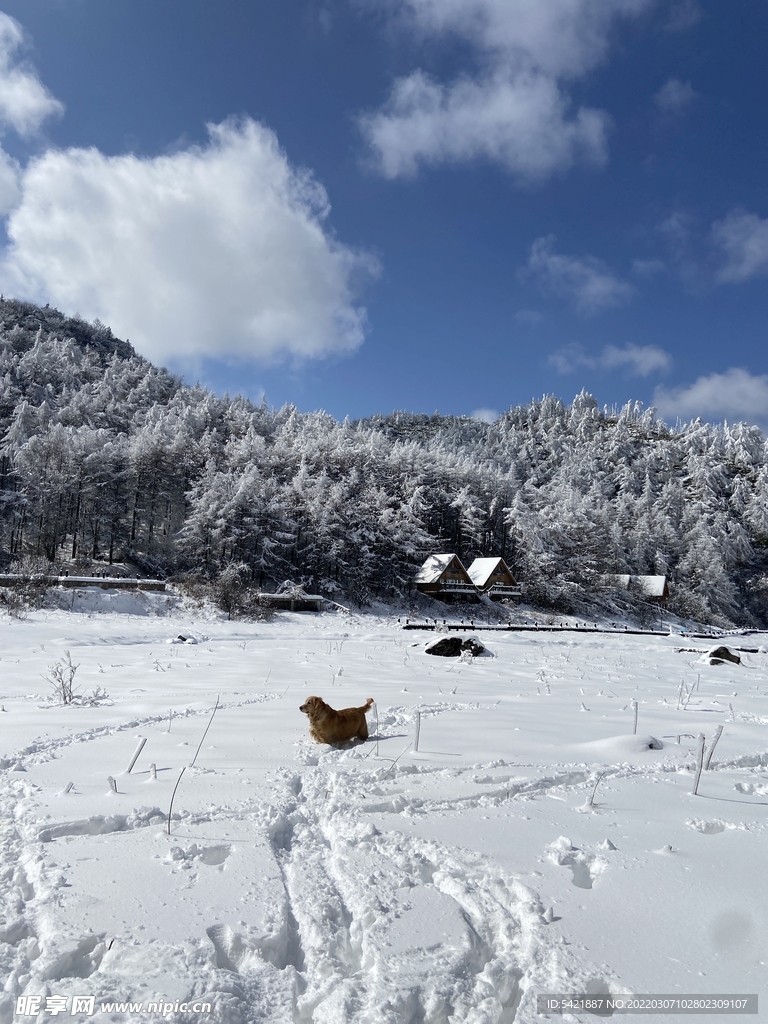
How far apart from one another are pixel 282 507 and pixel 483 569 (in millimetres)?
18471

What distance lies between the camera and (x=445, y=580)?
44.3 metres

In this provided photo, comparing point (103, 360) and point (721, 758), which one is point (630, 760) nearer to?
point (721, 758)

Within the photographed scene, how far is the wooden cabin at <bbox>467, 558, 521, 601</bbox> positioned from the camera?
45416 millimetres

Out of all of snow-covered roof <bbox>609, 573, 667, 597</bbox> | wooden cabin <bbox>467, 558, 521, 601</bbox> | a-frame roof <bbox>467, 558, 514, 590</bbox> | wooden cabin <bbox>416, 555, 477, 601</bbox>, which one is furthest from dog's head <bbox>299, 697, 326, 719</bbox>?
snow-covered roof <bbox>609, 573, 667, 597</bbox>

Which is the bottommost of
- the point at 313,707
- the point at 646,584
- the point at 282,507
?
the point at 313,707

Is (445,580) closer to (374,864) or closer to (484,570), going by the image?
(484,570)

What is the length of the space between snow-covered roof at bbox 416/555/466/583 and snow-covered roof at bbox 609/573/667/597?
1838 cm

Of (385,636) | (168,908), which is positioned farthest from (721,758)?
(385,636)

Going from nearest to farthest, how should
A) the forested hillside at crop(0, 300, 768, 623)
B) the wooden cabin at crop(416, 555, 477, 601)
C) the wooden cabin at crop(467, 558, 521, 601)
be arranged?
the forested hillside at crop(0, 300, 768, 623) < the wooden cabin at crop(416, 555, 477, 601) < the wooden cabin at crop(467, 558, 521, 601)

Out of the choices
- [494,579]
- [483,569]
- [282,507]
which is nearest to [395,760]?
[282,507]

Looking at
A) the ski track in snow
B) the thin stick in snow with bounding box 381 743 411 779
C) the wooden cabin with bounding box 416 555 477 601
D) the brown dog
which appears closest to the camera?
the ski track in snow

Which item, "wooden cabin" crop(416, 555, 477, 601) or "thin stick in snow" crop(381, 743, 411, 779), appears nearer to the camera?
"thin stick in snow" crop(381, 743, 411, 779)

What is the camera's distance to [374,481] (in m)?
49.5

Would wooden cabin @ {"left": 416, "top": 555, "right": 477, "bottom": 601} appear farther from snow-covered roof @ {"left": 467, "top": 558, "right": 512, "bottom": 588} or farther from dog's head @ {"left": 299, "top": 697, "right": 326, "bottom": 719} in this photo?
dog's head @ {"left": 299, "top": 697, "right": 326, "bottom": 719}
